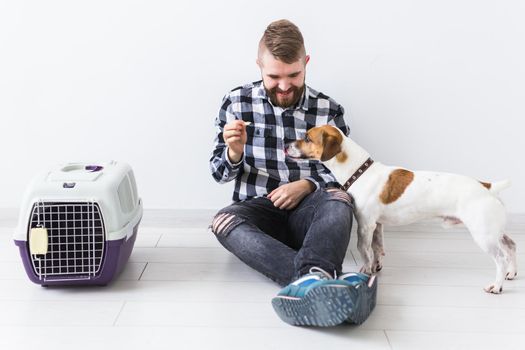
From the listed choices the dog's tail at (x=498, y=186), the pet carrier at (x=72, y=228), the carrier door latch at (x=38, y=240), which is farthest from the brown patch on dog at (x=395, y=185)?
the carrier door latch at (x=38, y=240)

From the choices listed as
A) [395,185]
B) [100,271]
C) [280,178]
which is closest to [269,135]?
[280,178]

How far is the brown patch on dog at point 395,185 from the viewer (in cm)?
187

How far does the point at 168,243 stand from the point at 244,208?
0.43 m

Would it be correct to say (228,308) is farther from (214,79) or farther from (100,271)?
(214,79)

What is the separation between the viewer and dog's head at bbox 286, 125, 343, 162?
1.87 meters

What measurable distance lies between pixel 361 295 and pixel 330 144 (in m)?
0.53

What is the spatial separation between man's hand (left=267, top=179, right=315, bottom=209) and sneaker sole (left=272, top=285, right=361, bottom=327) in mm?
512

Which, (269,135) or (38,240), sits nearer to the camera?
(38,240)

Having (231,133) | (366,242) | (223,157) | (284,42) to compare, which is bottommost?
(366,242)

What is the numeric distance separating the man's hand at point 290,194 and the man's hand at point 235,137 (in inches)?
7.2

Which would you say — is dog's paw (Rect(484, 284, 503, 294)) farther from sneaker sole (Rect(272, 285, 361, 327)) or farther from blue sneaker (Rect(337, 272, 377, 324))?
sneaker sole (Rect(272, 285, 361, 327))

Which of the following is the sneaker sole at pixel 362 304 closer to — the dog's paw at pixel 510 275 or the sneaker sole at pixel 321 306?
the sneaker sole at pixel 321 306

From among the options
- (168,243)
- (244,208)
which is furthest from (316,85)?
(168,243)

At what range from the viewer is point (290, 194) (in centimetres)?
200
